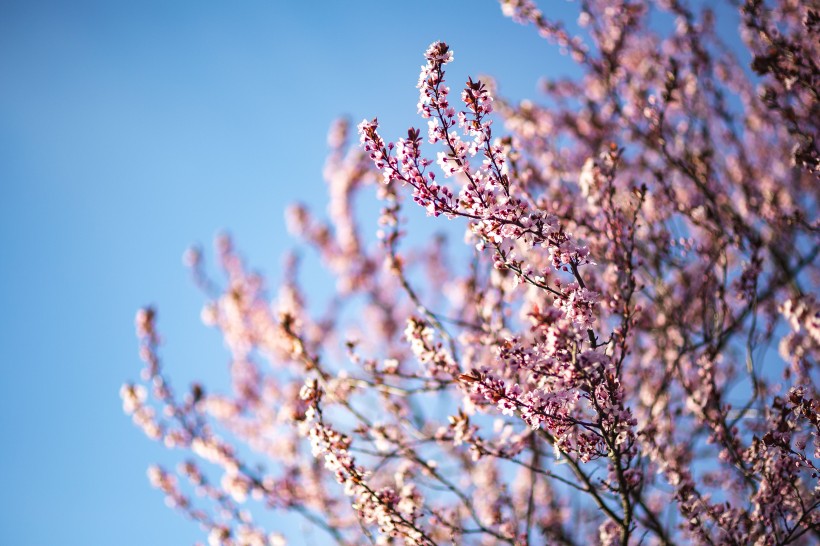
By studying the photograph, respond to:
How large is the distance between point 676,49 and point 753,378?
18.7 feet

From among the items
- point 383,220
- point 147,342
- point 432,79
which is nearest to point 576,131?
point 383,220

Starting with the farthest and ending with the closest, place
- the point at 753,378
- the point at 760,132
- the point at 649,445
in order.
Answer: the point at 760,132
the point at 753,378
the point at 649,445

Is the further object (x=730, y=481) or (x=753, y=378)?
(x=730, y=481)

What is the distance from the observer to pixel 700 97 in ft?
21.7

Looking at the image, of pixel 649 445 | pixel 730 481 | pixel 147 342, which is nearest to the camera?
pixel 649 445

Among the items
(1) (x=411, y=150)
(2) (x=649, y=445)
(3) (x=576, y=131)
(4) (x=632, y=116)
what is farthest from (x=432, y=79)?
(3) (x=576, y=131)

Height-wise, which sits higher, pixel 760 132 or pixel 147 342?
pixel 760 132

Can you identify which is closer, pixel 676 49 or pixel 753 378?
pixel 753 378

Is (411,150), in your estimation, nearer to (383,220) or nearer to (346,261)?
(383,220)

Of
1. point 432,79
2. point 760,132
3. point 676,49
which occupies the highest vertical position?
point 676,49

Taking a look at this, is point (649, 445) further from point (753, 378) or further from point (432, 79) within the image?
point (432, 79)

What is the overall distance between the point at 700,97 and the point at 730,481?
5.12 meters

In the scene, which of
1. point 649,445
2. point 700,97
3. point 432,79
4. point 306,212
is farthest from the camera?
point 306,212

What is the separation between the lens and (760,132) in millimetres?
7848
